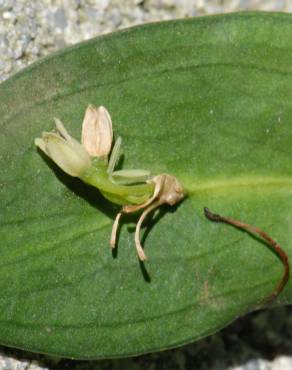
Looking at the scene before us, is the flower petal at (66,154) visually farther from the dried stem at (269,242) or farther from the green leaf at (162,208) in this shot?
the dried stem at (269,242)

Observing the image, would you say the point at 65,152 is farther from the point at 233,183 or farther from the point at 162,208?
the point at 233,183

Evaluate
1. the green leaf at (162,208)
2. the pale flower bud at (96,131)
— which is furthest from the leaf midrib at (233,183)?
the pale flower bud at (96,131)

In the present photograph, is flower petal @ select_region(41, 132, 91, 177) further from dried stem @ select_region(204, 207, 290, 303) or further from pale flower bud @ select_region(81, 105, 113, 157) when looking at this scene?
dried stem @ select_region(204, 207, 290, 303)

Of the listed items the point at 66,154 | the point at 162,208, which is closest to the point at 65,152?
the point at 66,154

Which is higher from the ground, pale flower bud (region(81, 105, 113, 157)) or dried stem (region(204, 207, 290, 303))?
pale flower bud (region(81, 105, 113, 157))

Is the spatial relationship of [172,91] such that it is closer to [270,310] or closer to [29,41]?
[29,41]

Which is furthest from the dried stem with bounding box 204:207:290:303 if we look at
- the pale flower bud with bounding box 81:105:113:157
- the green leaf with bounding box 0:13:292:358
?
the pale flower bud with bounding box 81:105:113:157

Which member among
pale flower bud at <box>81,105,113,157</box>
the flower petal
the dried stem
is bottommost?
the dried stem
